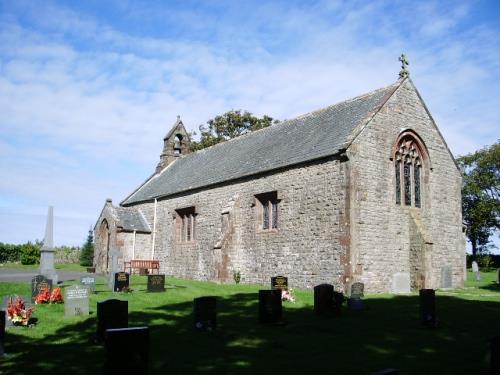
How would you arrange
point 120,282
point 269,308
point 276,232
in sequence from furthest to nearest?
point 276,232 → point 120,282 → point 269,308

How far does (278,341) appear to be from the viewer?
1047cm

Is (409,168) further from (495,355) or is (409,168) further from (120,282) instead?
(495,355)

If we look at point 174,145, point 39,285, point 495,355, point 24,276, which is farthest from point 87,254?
point 495,355

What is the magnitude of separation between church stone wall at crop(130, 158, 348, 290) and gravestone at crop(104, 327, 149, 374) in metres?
13.1

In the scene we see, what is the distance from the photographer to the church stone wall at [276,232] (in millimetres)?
19953

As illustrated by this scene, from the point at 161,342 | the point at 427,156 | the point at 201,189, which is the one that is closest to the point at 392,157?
the point at 427,156

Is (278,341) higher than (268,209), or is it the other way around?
(268,209)

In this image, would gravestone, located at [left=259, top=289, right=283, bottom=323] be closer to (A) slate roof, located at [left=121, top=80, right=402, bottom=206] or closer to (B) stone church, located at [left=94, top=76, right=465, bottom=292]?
(B) stone church, located at [left=94, top=76, right=465, bottom=292]

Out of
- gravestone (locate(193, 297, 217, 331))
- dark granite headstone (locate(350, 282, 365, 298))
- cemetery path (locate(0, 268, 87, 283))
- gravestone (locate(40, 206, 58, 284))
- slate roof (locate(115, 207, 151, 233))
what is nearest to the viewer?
gravestone (locate(193, 297, 217, 331))

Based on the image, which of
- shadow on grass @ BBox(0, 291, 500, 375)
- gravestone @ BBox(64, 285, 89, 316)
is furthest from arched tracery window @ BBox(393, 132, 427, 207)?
gravestone @ BBox(64, 285, 89, 316)

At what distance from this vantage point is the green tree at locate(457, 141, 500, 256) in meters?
53.8

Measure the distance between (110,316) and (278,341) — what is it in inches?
144

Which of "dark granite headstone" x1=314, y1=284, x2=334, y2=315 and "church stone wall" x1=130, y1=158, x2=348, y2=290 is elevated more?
"church stone wall" x1=130, y1=158, x2=348, y2=290

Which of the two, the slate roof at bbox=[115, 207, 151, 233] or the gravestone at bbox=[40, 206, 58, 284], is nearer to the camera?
the gravestone at bbox=[40, 206, 58, 284]
